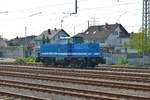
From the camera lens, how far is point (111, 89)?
2014 centimetres

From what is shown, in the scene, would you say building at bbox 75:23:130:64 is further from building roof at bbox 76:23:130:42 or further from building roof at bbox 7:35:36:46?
building roof at bbox 7:35:36:46

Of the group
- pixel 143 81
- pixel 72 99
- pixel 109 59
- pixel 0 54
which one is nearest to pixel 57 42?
pixel 109 59

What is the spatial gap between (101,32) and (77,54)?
57195mm

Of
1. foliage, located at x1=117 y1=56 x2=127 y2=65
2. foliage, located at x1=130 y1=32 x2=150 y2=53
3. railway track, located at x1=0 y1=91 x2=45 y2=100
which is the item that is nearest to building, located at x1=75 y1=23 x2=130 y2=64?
foliage, located at x1=130 y1=32 x2=150 y2=53

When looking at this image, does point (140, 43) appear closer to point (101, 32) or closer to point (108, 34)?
point (108, 34)

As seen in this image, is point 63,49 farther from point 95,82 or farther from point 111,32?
point 111,32

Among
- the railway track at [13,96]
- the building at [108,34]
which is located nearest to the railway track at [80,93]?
the railway track at [13,96]

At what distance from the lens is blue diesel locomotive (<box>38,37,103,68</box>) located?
39719 mm

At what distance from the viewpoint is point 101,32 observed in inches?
3812

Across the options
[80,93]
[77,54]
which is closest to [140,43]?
[77,54]

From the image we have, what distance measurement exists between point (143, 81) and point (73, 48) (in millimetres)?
17382

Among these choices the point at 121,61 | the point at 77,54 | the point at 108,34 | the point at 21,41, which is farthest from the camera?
the point at 21,41

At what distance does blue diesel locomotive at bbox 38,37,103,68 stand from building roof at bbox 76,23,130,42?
50.3 meters

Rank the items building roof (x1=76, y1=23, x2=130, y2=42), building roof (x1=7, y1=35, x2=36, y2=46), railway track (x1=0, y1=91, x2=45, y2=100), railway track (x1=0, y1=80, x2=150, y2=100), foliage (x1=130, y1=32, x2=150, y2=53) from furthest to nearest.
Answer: building roof (x1=7, y1=35, x2=36, y2=46)
building roof (x1=76, y1=23, x2=130, y2=42)
foliage (x1=130, y1=32, x2=150, y2=53)
railway track (x1=0, y1=91, x2=45, y2=100)
railway track (x1=0, y1=80, x2=150, y2=100)
